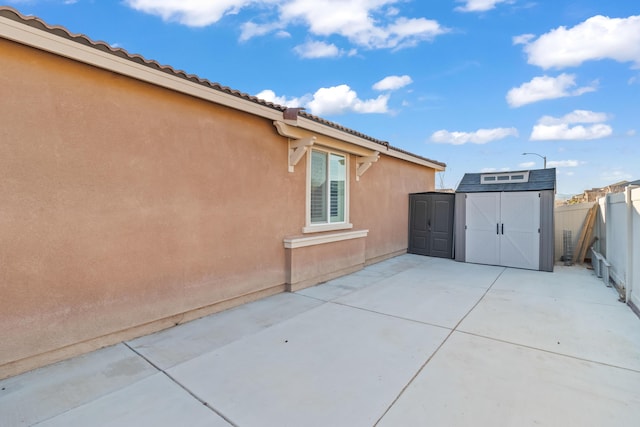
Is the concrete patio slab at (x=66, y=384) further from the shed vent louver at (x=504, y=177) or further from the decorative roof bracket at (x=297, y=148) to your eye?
the shed vent louver at (x=504, y=177)

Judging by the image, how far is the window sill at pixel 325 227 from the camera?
645cm

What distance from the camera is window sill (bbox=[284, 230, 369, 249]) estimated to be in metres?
5.95

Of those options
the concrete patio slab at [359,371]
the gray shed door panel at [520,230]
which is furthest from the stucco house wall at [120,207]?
the gray shed door panel at [520,230]

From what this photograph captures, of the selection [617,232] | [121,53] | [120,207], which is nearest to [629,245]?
[617,232]

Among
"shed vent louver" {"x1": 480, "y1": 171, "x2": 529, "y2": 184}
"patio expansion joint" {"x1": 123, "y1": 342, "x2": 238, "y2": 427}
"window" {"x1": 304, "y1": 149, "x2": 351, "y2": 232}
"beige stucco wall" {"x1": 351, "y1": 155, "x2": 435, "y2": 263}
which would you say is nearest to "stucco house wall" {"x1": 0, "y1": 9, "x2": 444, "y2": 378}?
"patio expansion joint" {"x1": 123, "y1": 342, "x2": 238, "y2": 427}

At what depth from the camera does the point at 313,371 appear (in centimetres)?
309

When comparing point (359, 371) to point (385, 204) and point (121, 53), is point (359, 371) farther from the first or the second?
point (385, 204)

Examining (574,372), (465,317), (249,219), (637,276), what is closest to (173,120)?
(249,219)

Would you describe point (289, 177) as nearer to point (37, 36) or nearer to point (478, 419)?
point (37, 36)

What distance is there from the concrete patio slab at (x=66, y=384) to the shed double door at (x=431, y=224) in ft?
29.5

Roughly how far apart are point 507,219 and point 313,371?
7823 mm

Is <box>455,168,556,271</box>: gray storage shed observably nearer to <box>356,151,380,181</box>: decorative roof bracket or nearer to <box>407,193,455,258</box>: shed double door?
<box>407,193,455,258</box>: shed double door

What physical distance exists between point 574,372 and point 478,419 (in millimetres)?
1542

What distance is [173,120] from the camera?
4.20 m
